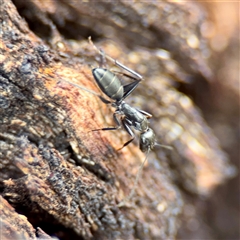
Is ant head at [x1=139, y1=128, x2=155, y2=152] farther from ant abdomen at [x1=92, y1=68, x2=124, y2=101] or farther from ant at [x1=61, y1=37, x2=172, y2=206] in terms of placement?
ant abdomen at [x1=92, y1=68, x2=124, y2=101]

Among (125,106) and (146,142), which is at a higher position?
(125,106)

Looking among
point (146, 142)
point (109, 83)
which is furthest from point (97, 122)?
point (146, 142)

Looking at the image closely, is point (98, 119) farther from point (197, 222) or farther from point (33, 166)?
point (197, 222)

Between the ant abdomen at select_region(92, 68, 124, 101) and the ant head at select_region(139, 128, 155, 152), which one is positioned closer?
the ant abdomen at select_region(92, 68, 124, 101)

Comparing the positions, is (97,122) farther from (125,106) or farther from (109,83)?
(125,106)

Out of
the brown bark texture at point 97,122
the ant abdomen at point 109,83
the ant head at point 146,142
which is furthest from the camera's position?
the ant head at point 146,142

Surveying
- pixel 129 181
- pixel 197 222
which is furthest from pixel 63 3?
pixel 197 222

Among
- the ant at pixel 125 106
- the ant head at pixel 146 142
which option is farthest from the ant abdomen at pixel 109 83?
the ant head at pixel 146 142

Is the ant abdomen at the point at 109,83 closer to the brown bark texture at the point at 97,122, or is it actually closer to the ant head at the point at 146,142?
the brown bark texture at the point at 97,122

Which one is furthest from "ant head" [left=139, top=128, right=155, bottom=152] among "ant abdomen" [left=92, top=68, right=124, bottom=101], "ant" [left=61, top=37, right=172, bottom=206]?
"ant abdomen" [left=92, top=68, right=124, bottom=101]
